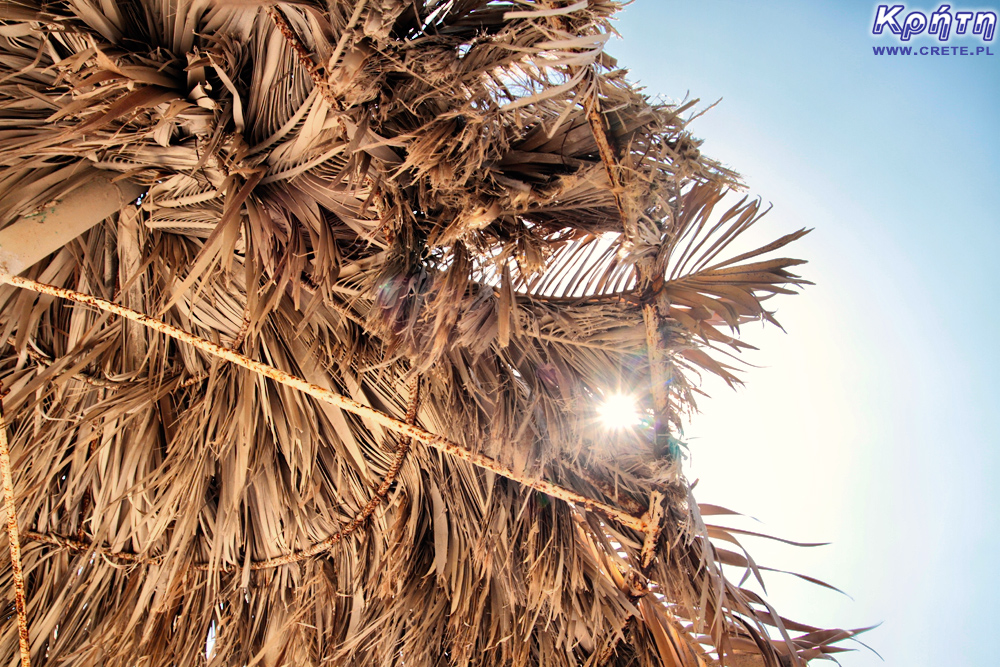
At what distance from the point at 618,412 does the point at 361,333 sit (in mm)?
467

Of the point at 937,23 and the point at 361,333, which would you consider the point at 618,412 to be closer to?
the point at 361,333

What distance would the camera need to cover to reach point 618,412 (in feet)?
3.14

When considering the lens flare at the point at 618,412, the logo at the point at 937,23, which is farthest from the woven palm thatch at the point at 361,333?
the logo at the point at 937,23

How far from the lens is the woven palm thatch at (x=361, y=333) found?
769 millimetres

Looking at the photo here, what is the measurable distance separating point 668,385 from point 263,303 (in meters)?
0.65

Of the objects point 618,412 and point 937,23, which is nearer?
point 618,412

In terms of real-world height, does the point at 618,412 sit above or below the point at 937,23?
below

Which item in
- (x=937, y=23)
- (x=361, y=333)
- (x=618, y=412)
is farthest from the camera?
(x=937, y=23)

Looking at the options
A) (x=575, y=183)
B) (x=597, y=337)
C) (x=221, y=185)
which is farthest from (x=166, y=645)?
(x=575, y=183)

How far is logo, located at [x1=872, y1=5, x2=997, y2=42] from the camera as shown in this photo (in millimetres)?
2793

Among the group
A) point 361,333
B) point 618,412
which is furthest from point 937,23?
point 361,333

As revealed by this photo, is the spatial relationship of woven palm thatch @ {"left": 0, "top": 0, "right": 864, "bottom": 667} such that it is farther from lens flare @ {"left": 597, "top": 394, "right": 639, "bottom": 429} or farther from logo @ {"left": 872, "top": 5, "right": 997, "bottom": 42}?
logo @ {"left": 872, "top": 5, "right": 997, "bottom": 42}

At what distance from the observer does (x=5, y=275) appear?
0.92m

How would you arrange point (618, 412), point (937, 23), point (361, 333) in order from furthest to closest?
point (937, 23) < point (361, 333) < point (618, 412)
